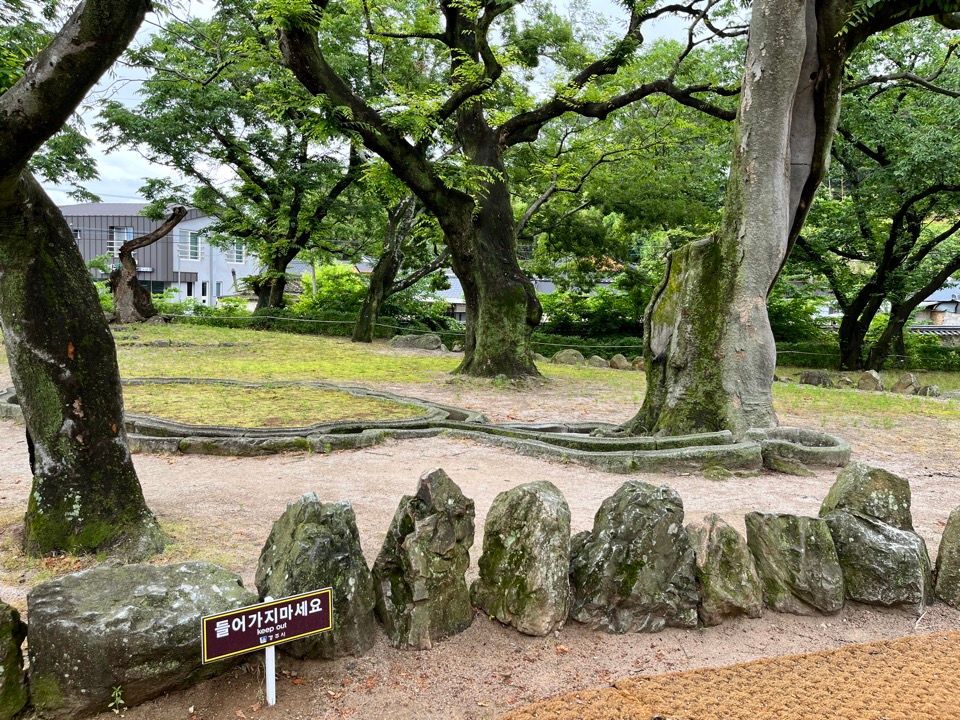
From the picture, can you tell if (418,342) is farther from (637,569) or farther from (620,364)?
(637,569)

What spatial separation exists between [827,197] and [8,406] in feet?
66.5

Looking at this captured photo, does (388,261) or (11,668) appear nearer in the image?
(11,668)

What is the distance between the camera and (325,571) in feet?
10.0

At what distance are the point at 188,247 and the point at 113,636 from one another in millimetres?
43547

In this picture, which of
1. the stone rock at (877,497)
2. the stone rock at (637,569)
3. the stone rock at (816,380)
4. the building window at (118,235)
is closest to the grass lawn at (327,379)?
the stone rock at (816,380)

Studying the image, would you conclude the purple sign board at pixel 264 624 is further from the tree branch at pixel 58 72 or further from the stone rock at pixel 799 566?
the tree branch at pixel 58 72

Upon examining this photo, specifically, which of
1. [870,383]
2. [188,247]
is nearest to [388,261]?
[870,383]

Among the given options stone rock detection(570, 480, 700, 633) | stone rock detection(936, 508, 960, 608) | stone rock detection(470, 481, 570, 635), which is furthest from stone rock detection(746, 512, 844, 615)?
stone rock detection(470, 481, 570, 635)

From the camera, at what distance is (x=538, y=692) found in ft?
9.62

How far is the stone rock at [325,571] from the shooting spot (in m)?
3.01

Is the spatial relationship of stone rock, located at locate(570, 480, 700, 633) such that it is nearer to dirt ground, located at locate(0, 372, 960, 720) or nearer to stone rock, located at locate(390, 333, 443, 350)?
dirt ground, located at locate(0, 372, 960, 720)

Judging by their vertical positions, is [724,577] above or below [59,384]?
below

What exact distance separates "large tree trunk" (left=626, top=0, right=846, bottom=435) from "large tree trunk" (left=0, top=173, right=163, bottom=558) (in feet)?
17.8

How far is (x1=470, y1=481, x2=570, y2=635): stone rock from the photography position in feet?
11.1
